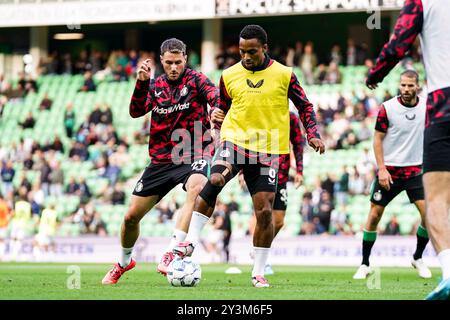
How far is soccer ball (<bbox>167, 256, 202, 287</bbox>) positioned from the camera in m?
9.99

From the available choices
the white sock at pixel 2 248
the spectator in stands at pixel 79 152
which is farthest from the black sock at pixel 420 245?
the spectator in stands at pixel 79 152

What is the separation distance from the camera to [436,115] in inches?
288

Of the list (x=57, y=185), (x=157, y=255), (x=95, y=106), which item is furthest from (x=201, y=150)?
(x=95, y=106)

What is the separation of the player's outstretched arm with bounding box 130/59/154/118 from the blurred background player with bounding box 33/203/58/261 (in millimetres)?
15226

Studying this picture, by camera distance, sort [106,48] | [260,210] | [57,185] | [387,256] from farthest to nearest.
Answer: [106,48]
[57,185]
[387,256]
[260,210]

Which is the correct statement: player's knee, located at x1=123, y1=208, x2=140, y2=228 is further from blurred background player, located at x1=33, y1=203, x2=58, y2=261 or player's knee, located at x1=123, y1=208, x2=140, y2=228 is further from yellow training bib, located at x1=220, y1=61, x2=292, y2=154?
blurred background player, located at x1=33, y1=203, x2=58, y2=261

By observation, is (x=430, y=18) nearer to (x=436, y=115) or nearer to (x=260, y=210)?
(x=436, y=115)

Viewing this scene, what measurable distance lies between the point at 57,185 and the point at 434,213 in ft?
74.7

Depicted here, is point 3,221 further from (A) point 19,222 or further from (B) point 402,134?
(B) point 402,134

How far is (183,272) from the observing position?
10.0 m

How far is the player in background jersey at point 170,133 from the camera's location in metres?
11.2

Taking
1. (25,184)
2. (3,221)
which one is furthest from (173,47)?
(25,184)

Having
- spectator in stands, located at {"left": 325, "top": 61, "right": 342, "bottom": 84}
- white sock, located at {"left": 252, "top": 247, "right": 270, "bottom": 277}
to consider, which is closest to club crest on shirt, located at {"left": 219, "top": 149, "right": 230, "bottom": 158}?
white sock, located at {"left": 252, "top": 247, "right": 270, "bottom": 277}
